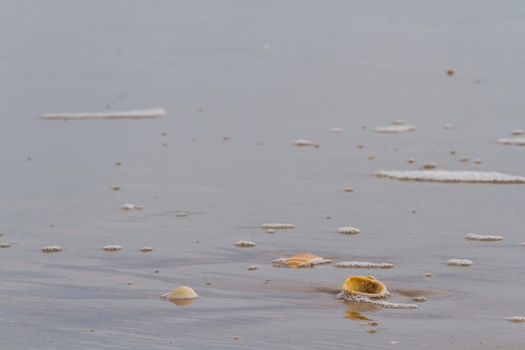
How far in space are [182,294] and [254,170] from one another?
4385 millimetres

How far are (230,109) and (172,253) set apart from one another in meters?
6.17

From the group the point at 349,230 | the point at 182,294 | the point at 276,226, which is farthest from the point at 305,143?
the point at 182,294

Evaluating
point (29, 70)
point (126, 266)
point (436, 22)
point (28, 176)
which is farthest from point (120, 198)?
point (436, 22)

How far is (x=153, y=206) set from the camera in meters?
10.6

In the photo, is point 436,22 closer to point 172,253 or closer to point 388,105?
point 388,105

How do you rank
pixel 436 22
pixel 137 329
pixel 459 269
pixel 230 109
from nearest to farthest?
pixel 137 329 → pixel 459 269 → pixel 230 109 → pixel 436 22

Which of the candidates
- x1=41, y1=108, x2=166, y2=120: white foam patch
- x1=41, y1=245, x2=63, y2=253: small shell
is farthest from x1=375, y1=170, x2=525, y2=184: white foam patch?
x1=41, y1=108, x2=166, y2=120: white foam patch

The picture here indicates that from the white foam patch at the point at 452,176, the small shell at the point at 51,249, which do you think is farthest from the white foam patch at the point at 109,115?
the small shell at the point at 51,249

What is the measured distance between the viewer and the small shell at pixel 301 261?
863 cm

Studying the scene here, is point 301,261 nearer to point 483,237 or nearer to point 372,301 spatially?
point 372,301

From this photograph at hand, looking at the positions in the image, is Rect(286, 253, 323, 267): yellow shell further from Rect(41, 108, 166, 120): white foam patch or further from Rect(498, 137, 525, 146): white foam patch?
Rect(41, 108, 166, 120): white foam patch

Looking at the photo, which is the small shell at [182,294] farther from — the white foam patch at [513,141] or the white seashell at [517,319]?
the white foam patch at [513,141]

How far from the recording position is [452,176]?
11672 millimetres

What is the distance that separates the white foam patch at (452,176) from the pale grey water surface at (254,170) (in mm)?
197
